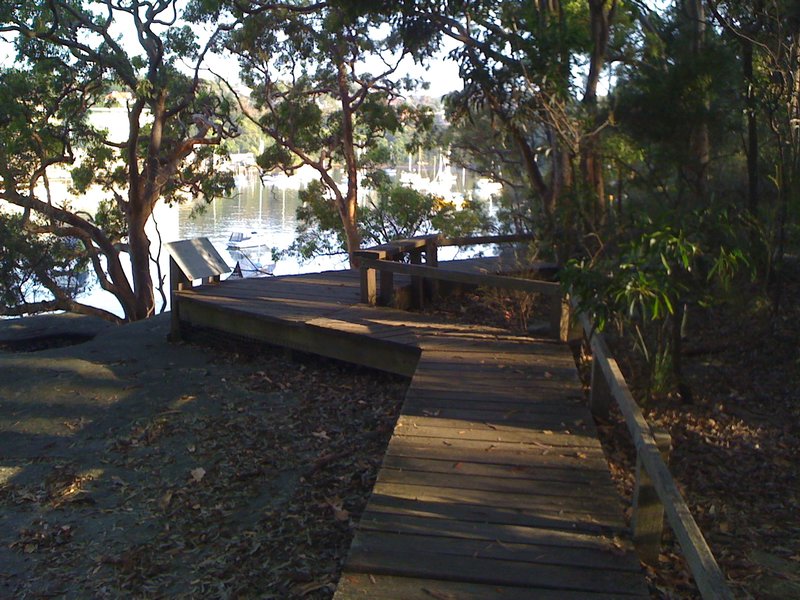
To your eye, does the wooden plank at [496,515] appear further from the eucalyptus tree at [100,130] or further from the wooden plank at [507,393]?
the eucalyptus tree at [100,130]

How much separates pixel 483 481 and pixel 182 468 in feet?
8.26

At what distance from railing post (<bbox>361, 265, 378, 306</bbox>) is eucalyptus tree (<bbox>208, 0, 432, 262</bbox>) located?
1289 cm

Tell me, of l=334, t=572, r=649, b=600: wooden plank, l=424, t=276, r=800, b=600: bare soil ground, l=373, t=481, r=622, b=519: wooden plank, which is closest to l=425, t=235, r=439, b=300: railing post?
l=424, t=276, r=800, b=600: bare soil ground

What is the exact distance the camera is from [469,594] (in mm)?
3172

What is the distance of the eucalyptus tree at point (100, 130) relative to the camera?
→ 19.1 meters

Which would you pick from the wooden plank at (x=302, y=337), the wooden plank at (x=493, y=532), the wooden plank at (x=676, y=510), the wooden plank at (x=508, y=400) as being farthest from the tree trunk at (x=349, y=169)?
the wooden plank at (x=493, y=532)

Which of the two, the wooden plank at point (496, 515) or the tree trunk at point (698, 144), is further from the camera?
the tree trunk at point (698, 144)

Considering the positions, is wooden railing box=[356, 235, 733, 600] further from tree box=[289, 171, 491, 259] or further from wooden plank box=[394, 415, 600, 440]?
tree box=[289, 171, 491, 259]

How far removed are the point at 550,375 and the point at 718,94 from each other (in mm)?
4455

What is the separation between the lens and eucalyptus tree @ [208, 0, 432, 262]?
840 inches

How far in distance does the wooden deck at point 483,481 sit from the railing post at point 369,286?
1080 mm

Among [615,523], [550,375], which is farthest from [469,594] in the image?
[550,375]

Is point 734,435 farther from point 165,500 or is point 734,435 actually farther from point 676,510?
point 165,500

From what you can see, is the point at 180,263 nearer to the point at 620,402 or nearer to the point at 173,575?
the point at 173,575
